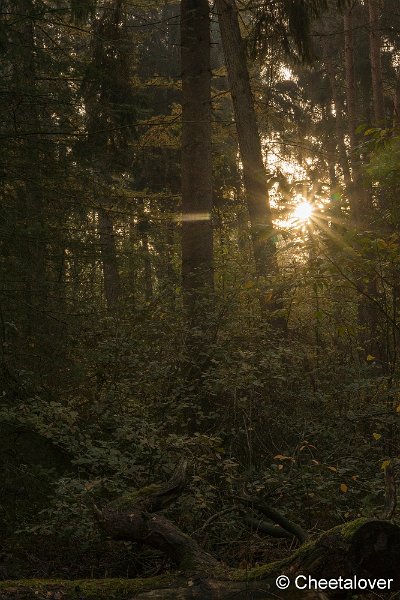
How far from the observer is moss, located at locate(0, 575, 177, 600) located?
3463 mm

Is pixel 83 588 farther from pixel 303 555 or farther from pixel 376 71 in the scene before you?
pixel 376 71

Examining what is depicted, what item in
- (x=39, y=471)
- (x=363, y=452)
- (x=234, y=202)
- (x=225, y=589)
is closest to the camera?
(x=225, y=589)

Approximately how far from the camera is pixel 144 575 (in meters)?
4.80

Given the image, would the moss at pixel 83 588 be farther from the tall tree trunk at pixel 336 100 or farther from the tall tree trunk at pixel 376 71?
the tall tree trunk at pixel 336 100

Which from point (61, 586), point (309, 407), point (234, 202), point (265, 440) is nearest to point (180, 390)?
point (265, 440)

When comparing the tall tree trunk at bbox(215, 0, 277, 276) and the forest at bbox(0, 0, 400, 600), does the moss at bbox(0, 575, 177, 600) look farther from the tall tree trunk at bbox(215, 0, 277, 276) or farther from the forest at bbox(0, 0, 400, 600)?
the tall tree trunk at bbox(215, 0, 277, 276)

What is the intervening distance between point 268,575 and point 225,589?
0.89ft

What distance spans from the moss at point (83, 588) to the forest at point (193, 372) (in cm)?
1

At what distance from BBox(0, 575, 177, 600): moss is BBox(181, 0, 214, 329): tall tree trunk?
6.74 meters

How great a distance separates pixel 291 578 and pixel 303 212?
291 cm

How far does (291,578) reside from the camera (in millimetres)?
3381

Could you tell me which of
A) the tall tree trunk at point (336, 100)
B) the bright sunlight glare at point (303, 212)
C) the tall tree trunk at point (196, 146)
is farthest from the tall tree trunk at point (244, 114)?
the tall tree trunk at point (336, 100)

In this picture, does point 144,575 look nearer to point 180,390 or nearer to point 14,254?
point 180,390

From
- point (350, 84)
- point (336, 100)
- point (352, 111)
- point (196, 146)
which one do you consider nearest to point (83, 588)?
point (196, 146)
